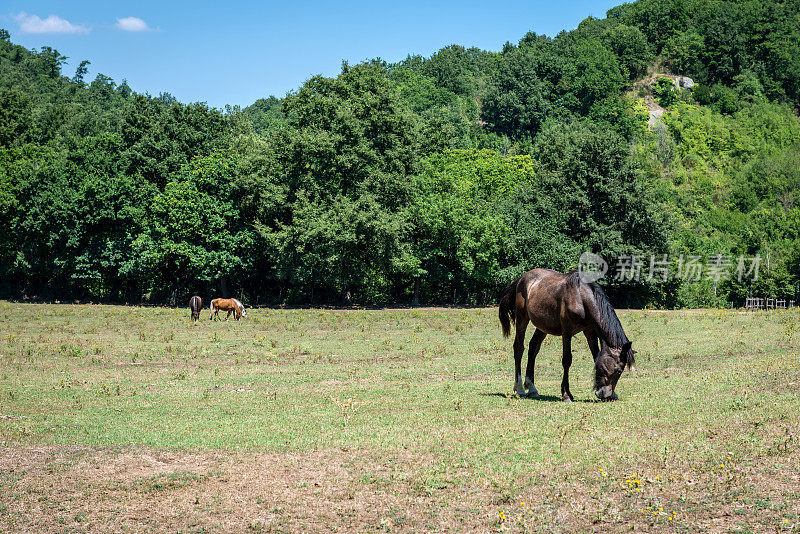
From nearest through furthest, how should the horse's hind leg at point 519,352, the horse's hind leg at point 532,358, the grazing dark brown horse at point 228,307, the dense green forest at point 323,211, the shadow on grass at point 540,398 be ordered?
1. the shadow on grass at point 540,398
2. the horse's hind leg at point 532,358
3. the horse's hind leg at point 519,352
4. the grazing dark brown horse at point 228,307
5. the dense green forest at point 323,211

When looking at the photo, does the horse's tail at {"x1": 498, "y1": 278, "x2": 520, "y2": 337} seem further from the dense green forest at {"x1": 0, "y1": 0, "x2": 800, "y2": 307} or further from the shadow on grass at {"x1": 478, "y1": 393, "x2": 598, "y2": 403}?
the dense green forest at {"x1": 0, "y1": 0, "x2": 800, "y2": 307}

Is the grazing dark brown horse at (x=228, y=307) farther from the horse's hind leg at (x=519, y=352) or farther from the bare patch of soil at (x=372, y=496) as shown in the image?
the bare patch of soil at (x=372, y=496)

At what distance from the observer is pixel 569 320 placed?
15828 mm

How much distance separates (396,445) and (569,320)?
560 centimetres

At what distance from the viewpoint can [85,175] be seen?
57281 millimetres

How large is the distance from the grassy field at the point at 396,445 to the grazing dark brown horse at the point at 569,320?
737 mm

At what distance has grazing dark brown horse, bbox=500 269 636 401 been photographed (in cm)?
1514

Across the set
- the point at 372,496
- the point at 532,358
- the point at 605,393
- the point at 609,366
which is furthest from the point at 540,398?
the point at 372,496

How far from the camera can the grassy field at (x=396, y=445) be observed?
31.2 feet

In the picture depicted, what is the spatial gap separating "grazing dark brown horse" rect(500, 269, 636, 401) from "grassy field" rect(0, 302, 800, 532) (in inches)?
29.0

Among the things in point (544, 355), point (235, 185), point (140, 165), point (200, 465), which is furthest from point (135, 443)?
point (140, 165)
